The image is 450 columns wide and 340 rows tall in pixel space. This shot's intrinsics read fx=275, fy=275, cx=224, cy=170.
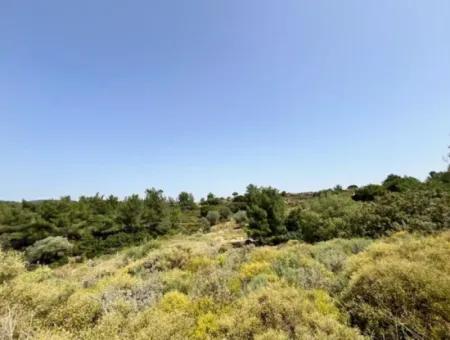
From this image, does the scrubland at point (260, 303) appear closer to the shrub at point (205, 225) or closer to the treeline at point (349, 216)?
the treeline at point (349, 216)

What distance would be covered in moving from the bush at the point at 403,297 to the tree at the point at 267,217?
584 inches

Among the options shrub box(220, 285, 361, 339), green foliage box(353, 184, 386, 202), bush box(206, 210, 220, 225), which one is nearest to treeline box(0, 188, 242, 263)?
bush box(206, 210, 220, 225)

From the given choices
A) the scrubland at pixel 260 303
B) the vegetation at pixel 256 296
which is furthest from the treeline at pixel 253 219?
the scrubland at pixel 260 303

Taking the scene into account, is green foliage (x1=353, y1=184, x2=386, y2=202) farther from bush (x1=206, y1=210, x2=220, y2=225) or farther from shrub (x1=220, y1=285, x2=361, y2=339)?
shrub (x1=220, y1=285, x2=361, y2=339)

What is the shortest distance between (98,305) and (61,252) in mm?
22419

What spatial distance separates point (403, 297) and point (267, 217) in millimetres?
16983

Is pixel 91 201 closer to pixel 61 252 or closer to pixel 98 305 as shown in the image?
pixel 61 252

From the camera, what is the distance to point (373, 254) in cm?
648

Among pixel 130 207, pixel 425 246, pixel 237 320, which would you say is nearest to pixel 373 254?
pixel 425 246

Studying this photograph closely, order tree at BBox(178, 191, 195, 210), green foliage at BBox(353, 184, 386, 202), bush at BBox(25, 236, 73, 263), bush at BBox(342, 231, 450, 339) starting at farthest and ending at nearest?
tree at BBox(178, 191, 195, 210)
green foliage at BBox(353, 184, 386, 202)
bush at BBox(25, 236, 73, 263)
bush at BBox(342, 231, 450, 339)

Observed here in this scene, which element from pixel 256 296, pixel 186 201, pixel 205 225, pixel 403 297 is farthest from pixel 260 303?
pixel 186 201

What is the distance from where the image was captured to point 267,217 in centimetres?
2122

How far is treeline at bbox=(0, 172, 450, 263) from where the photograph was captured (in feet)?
44.7

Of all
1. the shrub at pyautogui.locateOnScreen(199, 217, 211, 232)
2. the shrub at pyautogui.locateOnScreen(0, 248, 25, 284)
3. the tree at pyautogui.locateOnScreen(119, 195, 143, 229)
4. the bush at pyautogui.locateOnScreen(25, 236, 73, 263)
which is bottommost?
the bush at pyautogui.locateOnScreen(25, 236, 73, 263)
